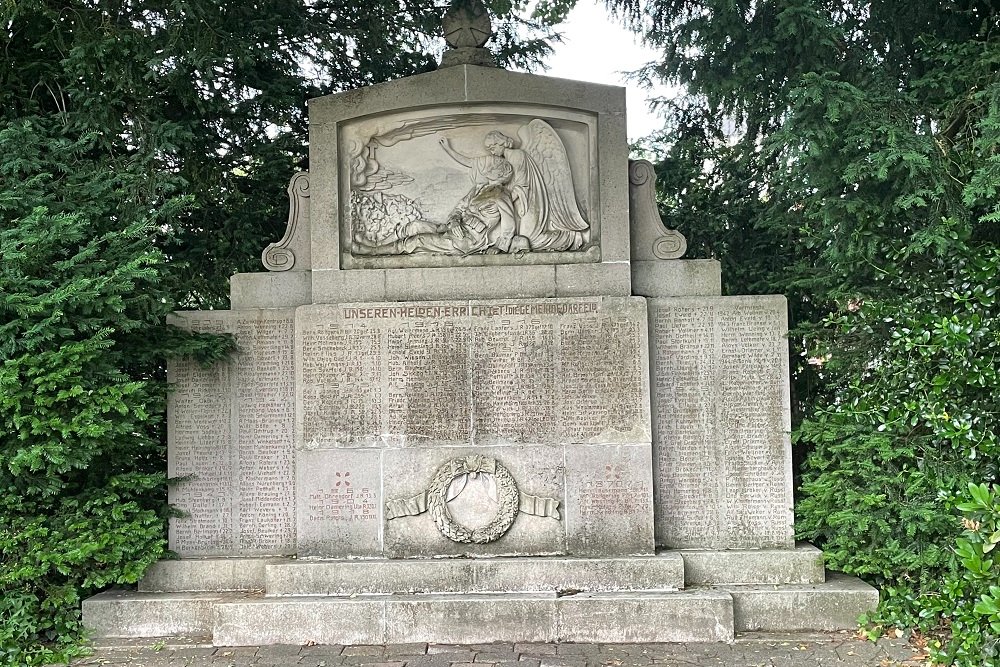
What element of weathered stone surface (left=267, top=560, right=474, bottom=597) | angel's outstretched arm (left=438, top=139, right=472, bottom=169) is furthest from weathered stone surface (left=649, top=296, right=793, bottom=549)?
angel's outstretched arm (left=438, top=139, right=472, bottom=169)

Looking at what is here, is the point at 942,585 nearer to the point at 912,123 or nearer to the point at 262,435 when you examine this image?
the point at 912,123

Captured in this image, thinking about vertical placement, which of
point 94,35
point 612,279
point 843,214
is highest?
point 94,35

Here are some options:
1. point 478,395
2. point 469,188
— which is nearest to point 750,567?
point 478,395

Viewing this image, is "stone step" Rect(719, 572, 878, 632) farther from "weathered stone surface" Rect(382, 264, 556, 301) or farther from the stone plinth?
"weathered stone surface" Rect(382, 264, 556, 301)

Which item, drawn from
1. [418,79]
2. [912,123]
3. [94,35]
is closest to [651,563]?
[912,123]

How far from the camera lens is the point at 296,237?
7.33m

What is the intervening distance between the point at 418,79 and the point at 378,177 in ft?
3.00

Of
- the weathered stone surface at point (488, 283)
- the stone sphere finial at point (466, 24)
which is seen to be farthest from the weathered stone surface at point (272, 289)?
the stone sphere finial at point (466, 24)

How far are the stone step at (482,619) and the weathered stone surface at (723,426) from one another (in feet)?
2.78

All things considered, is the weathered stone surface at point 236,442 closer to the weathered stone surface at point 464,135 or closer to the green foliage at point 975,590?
the weathered stone surface at point 464,135

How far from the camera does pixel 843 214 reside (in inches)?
253

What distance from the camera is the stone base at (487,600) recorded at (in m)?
6.20

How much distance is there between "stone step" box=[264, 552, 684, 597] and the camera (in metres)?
6.50

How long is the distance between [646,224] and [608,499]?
7.88ft
